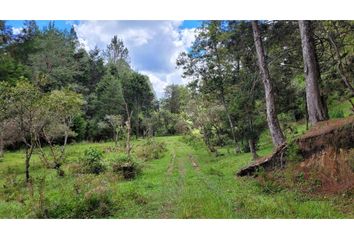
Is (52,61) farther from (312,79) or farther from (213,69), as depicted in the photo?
(213,69)

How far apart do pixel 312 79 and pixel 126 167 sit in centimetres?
476

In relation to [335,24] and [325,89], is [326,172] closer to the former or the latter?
[325,89]

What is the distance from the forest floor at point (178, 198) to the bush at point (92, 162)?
211 millimetres

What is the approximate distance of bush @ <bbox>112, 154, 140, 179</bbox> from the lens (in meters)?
8.34

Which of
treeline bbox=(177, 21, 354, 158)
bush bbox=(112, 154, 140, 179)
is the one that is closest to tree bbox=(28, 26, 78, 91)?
bush bbox=(112, 154, 140, 179)

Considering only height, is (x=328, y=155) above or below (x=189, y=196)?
above

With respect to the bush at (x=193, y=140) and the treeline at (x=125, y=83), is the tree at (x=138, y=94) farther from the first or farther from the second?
the bush at (x=193, y=140)

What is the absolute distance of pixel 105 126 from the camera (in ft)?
26.9

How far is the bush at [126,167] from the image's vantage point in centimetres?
834

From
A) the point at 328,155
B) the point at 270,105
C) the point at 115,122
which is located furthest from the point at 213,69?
the point at 328,155

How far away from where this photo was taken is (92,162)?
8.24 metres

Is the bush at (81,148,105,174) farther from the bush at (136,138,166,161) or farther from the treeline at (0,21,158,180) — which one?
the bush at (136,138,166,161)

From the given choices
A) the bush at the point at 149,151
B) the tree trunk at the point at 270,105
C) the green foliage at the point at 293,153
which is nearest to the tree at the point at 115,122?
the bush at the point at 149,151

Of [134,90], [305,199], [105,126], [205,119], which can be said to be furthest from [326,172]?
[205,119]
